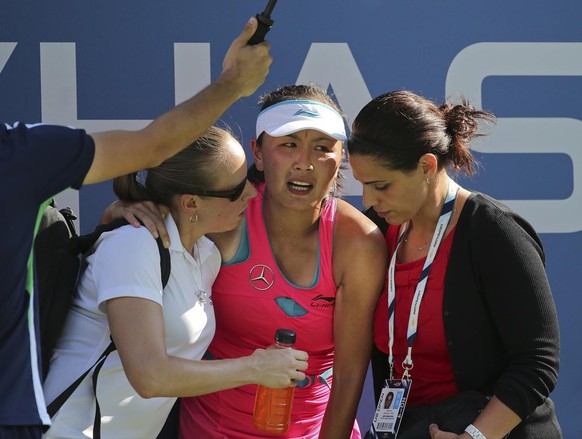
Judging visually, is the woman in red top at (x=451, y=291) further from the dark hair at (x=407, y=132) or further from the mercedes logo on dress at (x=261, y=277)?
the mercedes logo on dress at (x=261, y=277)

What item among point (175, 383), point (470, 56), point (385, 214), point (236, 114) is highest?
point (470, 56)

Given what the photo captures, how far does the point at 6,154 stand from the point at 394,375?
4.17 ft

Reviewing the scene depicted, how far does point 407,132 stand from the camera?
2.34 m

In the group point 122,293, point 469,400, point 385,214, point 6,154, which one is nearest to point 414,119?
point 385,214

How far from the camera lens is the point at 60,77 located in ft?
9.58

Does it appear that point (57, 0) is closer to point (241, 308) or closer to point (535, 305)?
point (241, 308)

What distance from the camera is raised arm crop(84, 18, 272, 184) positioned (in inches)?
66.2

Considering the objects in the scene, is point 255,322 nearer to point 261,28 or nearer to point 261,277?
point 261,277

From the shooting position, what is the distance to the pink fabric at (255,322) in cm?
249

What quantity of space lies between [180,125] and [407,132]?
768mm

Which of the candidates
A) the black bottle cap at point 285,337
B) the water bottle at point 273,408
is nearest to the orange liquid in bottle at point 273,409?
the water bottle at point 273,408

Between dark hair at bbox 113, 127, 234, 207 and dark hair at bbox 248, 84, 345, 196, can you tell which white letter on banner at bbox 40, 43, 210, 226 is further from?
dark hair at bbox 113, 127, 234, 207

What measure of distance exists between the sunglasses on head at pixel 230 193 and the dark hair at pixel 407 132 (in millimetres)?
313

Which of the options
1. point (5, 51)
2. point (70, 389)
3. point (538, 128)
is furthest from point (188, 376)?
point (538, 128)
